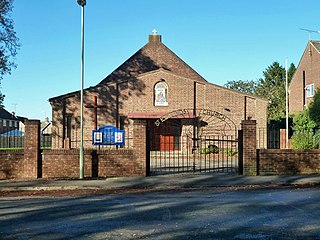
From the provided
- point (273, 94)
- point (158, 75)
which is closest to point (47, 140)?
point (158, 75)

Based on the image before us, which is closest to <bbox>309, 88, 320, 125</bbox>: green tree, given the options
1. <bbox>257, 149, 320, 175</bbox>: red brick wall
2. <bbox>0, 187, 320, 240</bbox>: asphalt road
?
<bbox>257, 149, 320, 175</bbox>: red brick wall

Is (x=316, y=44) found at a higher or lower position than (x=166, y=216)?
higher

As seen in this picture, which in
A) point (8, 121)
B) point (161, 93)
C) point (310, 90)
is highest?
point (310, 90)

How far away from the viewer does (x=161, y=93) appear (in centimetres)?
3170

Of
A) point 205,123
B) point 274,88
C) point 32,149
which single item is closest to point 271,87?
point 274,88

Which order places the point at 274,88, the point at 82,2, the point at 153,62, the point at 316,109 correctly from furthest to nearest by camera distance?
1. the point at 274,88
2. the point at 153,62
3. the point at 316,109
4. the point at 82,2

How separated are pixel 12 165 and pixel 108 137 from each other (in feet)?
17.0

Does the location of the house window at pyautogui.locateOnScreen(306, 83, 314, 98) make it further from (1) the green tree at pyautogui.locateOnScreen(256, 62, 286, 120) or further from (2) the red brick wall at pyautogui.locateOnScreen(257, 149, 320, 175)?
(2) the red brick wall at pyautogui.locateOnScreen(257, 149, 320, 175)

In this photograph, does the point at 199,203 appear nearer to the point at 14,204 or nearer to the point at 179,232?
the point at 179,232

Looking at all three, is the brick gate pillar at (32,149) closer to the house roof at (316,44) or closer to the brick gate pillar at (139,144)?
the brick gate pillar at (139,144)

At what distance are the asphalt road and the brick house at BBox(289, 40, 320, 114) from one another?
31743 mm

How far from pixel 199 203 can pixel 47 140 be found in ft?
73.7

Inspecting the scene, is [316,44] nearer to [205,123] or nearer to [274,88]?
[205,123]

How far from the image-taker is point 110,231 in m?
7.30
